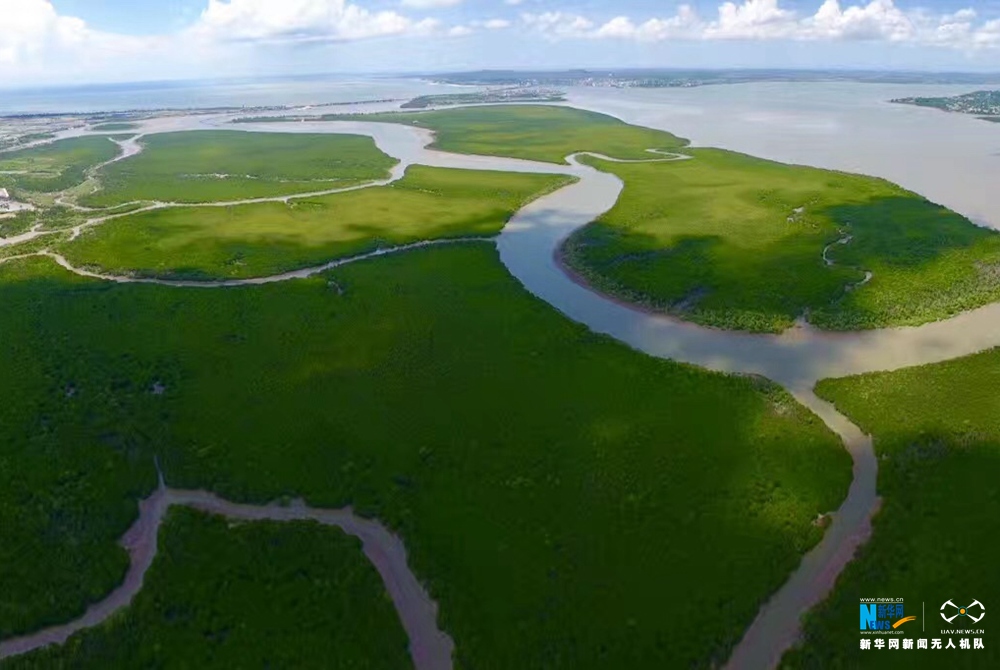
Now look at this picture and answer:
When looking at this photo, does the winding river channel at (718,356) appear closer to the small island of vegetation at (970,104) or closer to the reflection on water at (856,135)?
the reflection on water at (856,135)

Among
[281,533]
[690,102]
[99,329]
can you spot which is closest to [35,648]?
[281,533]

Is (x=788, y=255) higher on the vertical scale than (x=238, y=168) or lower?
lower

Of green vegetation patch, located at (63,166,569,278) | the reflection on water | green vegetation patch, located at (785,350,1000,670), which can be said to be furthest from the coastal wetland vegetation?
green vegetation patch, located at (63,166,569,278)

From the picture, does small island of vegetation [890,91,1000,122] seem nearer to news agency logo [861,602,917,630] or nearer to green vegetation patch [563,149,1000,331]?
green vegetation patch [563,149,1000,331]

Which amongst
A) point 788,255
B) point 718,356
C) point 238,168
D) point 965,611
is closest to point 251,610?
point 965,611

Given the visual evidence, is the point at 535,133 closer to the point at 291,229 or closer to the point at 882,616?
the point at 291,229

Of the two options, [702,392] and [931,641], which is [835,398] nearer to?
[702,392]
